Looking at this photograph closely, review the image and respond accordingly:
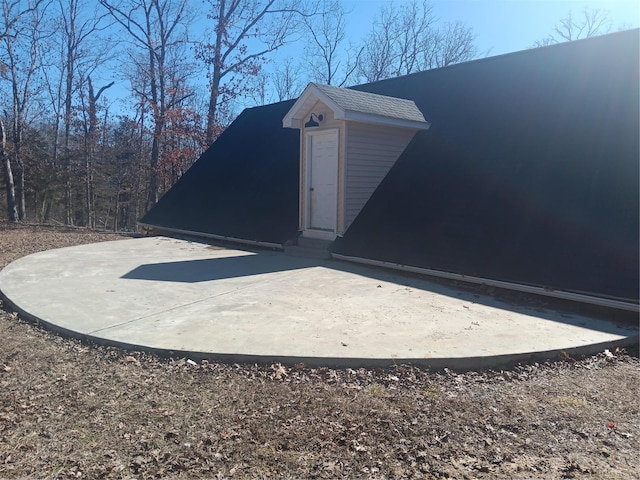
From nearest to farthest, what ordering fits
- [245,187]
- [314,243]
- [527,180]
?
[527,180], [314,243], [245,187]

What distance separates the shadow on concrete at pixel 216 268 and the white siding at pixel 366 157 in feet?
4.76

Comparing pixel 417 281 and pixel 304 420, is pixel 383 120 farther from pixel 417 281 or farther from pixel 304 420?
pixel 304 420

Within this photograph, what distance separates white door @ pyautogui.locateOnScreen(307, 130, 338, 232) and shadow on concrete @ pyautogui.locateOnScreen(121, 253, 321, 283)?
104cm

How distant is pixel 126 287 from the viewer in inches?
253

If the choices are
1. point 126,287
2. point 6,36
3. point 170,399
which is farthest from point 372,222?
point 6,36

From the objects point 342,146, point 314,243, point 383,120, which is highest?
point 383,120

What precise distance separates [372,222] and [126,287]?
4.16 m

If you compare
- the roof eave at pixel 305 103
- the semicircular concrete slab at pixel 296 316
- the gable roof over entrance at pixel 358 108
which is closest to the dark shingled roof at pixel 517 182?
the gable roof over entrance at pixel 358 108

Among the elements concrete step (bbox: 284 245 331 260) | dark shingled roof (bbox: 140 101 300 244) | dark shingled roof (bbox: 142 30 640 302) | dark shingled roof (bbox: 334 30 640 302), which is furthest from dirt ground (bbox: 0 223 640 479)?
dark shingled roof (bbox: 140 101 300 244)

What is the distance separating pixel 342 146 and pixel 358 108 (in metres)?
0.73

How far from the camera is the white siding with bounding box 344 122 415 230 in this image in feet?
29.1

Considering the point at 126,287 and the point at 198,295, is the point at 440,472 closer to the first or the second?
the point at 198,295

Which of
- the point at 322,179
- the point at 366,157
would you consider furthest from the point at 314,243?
the point at 366,157

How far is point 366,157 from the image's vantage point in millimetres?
9039
